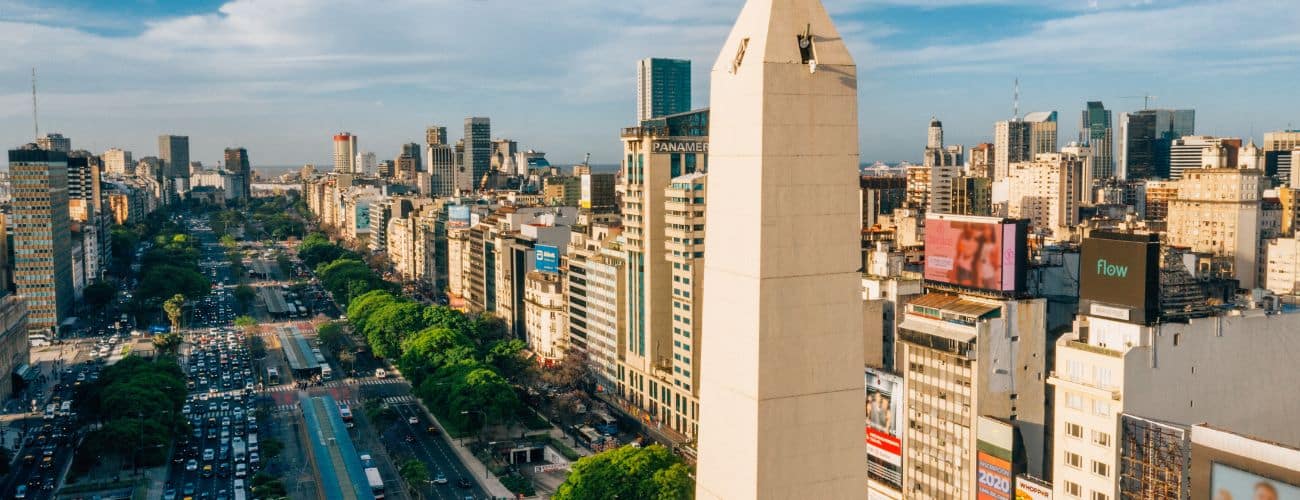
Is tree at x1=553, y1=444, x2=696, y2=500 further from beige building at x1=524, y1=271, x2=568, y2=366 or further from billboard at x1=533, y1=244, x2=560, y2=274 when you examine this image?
billboard at x1=533, y1=244, x2=560, y2=274

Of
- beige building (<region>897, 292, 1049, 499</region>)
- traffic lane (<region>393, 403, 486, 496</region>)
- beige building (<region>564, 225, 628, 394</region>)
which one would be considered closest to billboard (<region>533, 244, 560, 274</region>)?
beige building (<region>564, 225, 628, 394</region>)

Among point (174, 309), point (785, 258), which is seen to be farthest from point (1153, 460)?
point (174, 309)

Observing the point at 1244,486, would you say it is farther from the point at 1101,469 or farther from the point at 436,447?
the point at 436,447

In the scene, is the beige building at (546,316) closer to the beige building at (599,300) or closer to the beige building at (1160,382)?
the beige building at (599,300)

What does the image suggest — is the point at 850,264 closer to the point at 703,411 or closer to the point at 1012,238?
the point at 703,411

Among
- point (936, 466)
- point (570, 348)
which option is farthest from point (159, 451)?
point (936, 466)

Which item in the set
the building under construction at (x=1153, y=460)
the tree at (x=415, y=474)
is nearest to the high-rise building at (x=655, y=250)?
the tree at (x=415, y=474)
